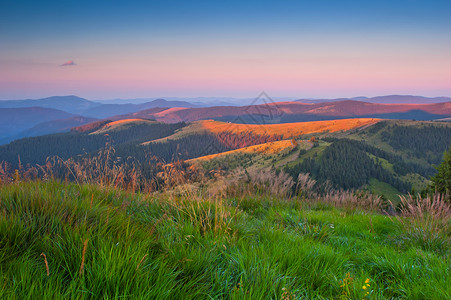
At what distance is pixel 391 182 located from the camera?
76.0m

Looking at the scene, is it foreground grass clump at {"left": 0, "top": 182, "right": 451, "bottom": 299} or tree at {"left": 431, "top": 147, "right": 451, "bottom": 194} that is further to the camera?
tree at {"left": 431, "top": 147, "right": 451, "bottom": 194}

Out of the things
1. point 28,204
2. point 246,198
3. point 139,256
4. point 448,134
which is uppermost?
point 28,204

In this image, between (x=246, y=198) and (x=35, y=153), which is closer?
(x=246, y=198)

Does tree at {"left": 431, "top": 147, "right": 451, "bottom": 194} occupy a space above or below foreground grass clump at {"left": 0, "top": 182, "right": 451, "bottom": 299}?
below

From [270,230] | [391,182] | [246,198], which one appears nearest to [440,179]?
[246,198]

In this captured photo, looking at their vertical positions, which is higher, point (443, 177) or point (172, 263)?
point (172, 263)

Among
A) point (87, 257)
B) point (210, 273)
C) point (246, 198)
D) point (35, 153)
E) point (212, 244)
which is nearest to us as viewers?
point (87, 257)

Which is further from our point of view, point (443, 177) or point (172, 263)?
point (443, 177)

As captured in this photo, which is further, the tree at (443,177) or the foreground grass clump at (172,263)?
the tree at (443,177)

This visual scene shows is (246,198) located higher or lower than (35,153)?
higher

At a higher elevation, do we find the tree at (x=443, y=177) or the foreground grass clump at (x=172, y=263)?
the foreground grass clump at (x=172, y=263)

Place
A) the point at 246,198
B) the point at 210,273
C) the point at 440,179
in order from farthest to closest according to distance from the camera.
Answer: the point at 440,179 < the point at 246,198 < the point at 210,273

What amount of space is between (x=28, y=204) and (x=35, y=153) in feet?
706

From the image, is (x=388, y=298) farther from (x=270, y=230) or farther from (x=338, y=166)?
(x=338, y=166)
